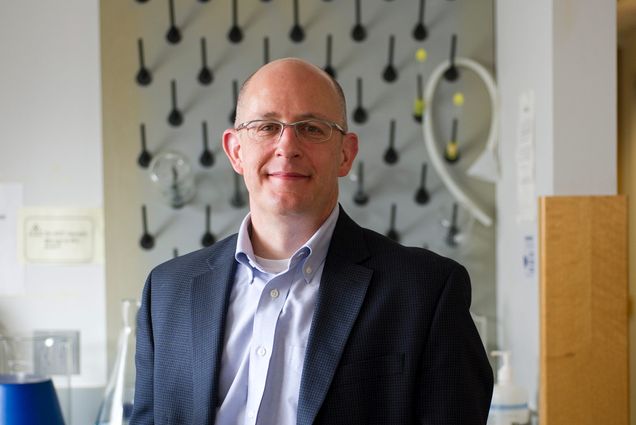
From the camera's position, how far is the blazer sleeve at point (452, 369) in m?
1.16

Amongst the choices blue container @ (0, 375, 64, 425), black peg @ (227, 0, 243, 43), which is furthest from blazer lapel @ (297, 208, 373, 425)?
black peg @ (227, 0, 243, 43)

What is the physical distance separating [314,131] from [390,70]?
1.24 meters

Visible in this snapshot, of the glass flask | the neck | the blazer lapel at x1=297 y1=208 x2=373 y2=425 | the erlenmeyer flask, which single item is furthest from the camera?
the glass flask

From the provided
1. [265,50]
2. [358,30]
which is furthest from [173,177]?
[358,30]

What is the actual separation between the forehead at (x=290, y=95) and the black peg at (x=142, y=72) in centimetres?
122

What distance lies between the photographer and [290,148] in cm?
118

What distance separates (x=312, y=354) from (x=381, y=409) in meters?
0.12

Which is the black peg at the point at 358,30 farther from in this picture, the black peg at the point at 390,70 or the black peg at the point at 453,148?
the black peg at the point at 453,148

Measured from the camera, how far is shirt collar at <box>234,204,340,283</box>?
123cm

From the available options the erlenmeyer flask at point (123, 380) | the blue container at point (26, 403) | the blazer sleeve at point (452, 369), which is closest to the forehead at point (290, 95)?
the blazer sleeve at point (452, 369)

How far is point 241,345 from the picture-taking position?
4.03 feet

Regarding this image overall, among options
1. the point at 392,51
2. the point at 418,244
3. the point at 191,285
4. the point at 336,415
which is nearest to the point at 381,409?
the point at 336,415

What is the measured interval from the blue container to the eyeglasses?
0.96 meters

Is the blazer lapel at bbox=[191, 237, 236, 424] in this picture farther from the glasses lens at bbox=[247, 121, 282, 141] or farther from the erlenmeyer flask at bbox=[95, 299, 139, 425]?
the erlenmeyer flask at bbox=[95, 299, 139, 425]
